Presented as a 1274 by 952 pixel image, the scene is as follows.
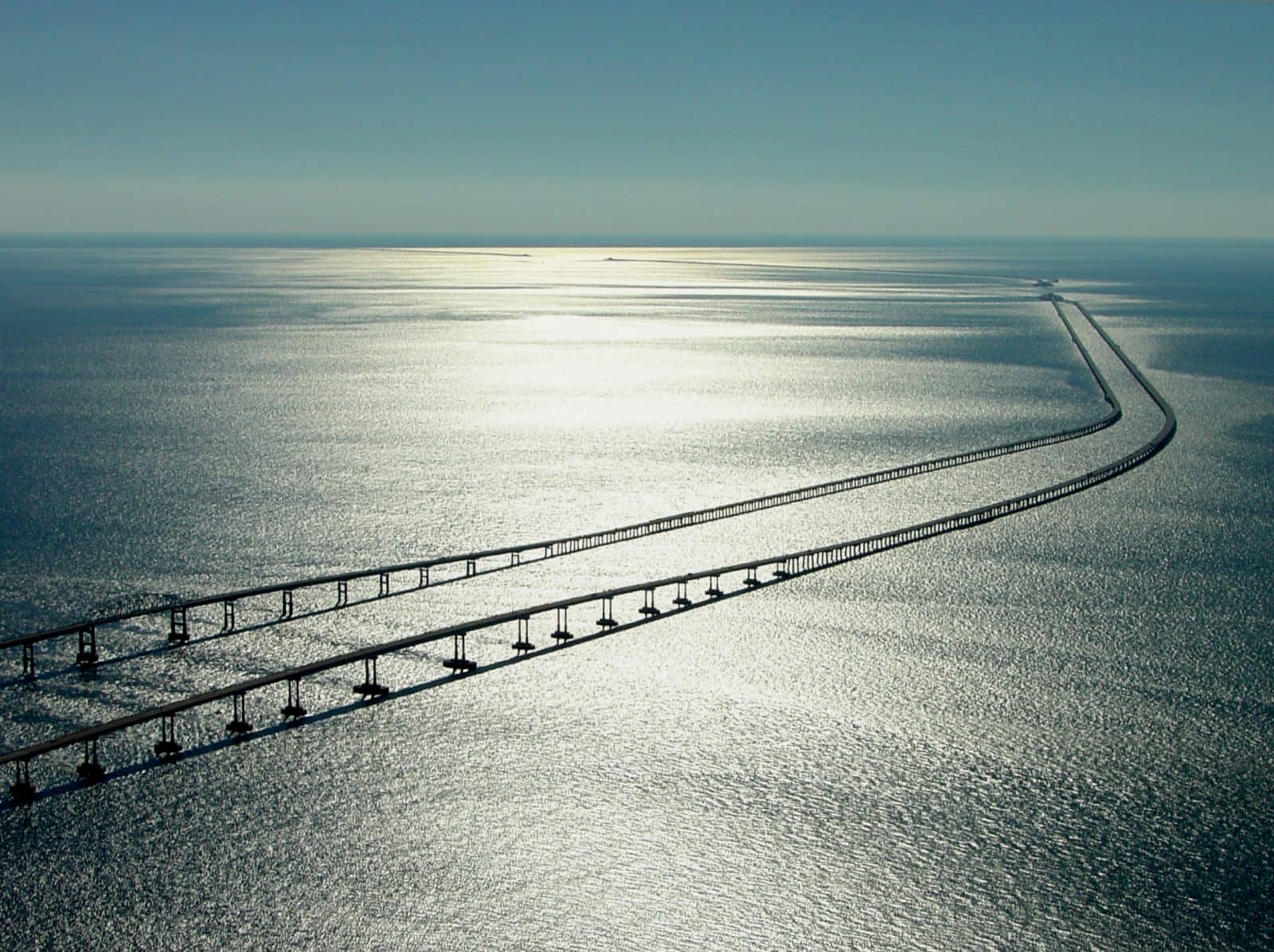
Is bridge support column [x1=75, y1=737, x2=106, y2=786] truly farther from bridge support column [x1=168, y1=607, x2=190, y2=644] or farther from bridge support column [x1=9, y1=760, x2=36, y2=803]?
bridge support column [x1=168, y1=607, x2=190, y2=644]

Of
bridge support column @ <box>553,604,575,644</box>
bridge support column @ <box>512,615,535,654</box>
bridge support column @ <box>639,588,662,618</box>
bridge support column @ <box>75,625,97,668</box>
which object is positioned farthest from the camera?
bridge support column @ <box>639,588,662,618</box>

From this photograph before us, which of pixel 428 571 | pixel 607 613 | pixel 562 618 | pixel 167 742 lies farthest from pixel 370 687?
pixel 428 571

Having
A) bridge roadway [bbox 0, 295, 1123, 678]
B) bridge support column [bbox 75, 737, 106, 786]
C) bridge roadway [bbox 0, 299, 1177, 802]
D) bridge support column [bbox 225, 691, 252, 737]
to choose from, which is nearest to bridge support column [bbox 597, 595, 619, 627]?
bridge roadway [bbox 0, 299, 1177, 802]

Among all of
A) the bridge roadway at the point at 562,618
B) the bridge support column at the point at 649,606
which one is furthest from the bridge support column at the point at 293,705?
the bridge support column at the point at 649,606

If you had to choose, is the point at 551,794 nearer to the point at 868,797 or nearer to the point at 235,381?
the point at 868,797

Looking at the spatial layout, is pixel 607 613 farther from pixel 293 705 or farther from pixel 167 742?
pixel 167 742
